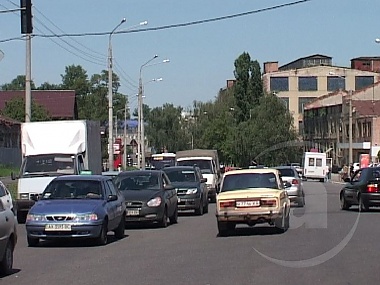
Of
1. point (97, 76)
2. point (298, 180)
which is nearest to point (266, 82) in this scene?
point (97, 76)

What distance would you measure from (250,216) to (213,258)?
4818 mm

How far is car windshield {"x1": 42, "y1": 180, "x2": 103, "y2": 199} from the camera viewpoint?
780 inches

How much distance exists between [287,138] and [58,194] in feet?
267

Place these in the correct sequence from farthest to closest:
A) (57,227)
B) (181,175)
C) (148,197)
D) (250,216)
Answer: (181,175), (148,197), (250,216), (57,227)

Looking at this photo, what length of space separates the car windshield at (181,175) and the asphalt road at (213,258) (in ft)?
22.7

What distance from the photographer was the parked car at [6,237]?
45.4ft

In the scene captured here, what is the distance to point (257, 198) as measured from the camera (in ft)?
68.8

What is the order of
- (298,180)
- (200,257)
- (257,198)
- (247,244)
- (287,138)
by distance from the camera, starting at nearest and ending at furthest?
(200,257), (247,244), (257,198), (298,180), (287,138)

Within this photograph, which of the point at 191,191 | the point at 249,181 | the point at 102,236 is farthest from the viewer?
the point at 191,191

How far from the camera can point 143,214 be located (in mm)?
24125

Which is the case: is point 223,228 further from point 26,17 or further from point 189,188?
point 26,17

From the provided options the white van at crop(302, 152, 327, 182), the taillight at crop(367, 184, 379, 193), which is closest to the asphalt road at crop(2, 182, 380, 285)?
the taillight at crop(367, 184, 379, 193)

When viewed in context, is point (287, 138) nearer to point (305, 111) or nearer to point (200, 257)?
point (305, 111)

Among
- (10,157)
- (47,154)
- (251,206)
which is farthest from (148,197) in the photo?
(10,157)
